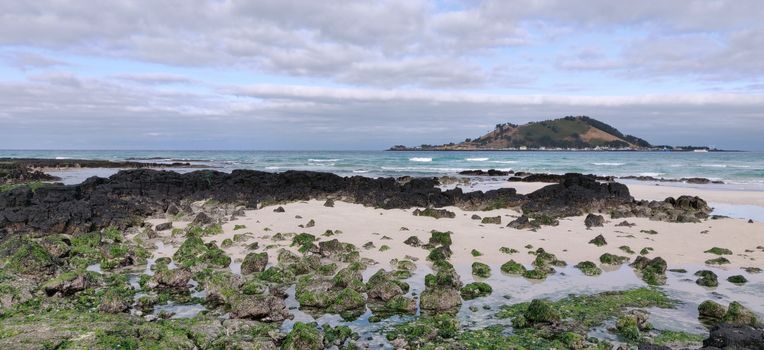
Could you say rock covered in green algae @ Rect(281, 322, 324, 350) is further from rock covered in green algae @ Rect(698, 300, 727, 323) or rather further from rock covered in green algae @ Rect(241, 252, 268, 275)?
rock covered in green algae @ Rect(698, 300, 727, 323)

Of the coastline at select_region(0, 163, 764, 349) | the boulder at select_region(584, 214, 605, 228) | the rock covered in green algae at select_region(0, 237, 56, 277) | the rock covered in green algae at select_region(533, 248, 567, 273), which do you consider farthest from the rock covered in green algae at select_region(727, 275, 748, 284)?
the rock covered in green algae at select_region(0, 237, 56, 277)

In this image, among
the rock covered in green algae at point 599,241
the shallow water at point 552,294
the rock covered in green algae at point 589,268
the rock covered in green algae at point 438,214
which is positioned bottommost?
the shallow water at point 552,294

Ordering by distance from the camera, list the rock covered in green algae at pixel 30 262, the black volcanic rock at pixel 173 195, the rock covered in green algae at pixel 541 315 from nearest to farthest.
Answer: the rock covered in green algae at pixel 541 315 < the rock covered in green algae at pixel 30 262 < the black volcanic rock at pixel 173 195

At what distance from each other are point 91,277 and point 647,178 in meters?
46.2

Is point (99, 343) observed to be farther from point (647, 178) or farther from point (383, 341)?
point (647, 178)

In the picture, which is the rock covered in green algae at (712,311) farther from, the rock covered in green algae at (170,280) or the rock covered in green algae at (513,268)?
→ the rock covered in green algae at (170,280)

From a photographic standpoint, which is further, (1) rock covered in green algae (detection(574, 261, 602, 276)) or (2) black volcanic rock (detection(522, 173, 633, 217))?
(2) black volcanic rock (detection(522, 173, 633, 217))

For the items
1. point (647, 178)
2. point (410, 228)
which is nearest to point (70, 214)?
point (410, 228)

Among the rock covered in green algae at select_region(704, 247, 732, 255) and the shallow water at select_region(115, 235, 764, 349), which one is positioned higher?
the rock covered in green algae at select_region(704, 247, 732, 255)

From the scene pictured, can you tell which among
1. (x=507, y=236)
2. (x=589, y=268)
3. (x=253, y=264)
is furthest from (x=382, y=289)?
(x=507, y=236)

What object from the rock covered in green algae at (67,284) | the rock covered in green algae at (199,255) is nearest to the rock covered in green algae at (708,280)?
the rock covered in green algae at (199,255)

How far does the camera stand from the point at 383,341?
7.06 m

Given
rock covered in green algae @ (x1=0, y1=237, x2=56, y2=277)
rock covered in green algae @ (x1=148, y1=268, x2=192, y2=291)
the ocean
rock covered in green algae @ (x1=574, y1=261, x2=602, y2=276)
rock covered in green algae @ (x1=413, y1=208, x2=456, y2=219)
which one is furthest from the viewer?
the ocean

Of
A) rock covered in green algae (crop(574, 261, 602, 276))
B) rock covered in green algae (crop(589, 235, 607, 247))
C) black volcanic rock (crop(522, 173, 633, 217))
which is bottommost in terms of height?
rock covered in green algae (crop(574, 261, 602, 276))
